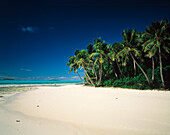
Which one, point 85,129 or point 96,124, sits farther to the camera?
→ point 96,124

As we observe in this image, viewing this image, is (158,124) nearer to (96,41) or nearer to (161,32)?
(161,32)

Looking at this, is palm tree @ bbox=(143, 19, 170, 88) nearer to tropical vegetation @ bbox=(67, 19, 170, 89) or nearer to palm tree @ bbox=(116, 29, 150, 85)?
tropical vegetation @ bbox=(67, 19, 170, 89)

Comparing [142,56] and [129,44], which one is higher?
[129,44]

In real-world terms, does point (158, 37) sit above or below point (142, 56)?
above

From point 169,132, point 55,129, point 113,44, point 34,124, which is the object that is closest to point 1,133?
point 34,124

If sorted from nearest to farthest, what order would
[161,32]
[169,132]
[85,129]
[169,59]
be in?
[169,132] → [85,129] → [161,32] → [169,59]

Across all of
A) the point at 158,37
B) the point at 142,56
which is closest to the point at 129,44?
the point at 142,56

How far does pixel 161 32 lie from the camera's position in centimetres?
1441

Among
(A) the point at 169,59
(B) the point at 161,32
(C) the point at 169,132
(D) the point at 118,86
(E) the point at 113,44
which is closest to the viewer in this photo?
(C) the point at 169,132

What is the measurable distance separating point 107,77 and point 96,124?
23090 mm

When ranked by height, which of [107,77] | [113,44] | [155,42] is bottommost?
[107,77]

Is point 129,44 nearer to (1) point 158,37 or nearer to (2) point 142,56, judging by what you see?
(2) point 142,56

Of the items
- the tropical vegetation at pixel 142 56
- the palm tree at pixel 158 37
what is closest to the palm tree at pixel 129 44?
the tropical vegetation at pixel 142 56

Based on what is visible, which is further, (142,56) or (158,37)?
(142,56)
